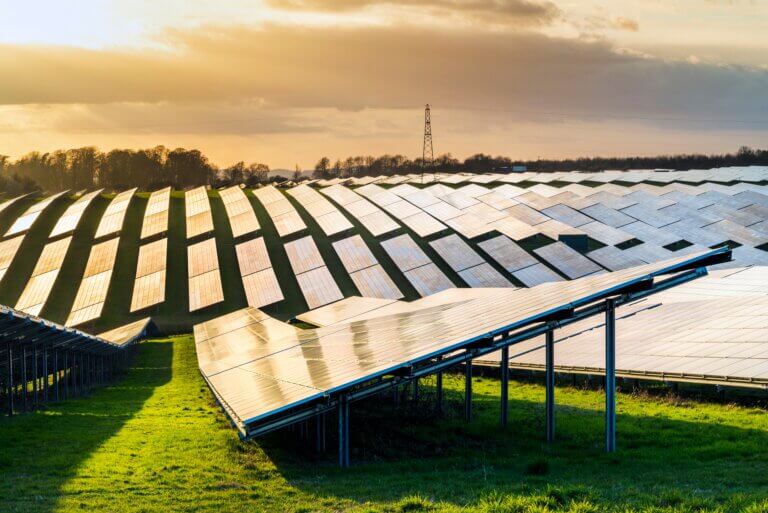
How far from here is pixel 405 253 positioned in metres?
87.2

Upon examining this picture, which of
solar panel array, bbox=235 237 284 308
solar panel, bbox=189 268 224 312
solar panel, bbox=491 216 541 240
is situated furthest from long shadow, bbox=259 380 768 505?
solar panel, bbox=491 216 541 240

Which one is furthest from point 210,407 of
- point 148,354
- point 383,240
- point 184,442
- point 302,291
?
point 383,240

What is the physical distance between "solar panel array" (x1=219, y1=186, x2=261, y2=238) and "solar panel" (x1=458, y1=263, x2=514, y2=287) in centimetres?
2585

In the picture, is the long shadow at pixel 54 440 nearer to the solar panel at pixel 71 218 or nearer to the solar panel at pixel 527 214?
the solar panel at pixel 71 218

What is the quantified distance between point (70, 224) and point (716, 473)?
298 feet

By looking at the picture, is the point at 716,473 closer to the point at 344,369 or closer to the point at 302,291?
the point at 344,369

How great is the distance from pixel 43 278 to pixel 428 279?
118 ft

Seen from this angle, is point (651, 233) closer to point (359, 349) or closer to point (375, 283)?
point (375, 283)

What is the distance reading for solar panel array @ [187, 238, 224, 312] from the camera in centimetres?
7512

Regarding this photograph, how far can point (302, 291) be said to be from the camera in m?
77.8

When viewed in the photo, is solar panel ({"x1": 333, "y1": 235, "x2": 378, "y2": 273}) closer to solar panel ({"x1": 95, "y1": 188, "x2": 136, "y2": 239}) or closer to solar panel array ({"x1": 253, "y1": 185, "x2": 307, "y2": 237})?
solar panel array ({"x1": 253, "y1": 185, "x2": 307, "y2": 237})

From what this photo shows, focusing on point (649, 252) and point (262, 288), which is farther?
point (649, 252)

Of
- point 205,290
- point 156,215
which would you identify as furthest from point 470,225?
point 156,215

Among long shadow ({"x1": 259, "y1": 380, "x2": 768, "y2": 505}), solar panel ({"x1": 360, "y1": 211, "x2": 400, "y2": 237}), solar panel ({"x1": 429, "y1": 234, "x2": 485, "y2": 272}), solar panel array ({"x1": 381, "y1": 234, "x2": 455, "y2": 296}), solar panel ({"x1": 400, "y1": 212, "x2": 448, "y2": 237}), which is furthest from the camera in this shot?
solar panel ({"x1": 360, "y1": 211, "x2": 400, "y2": 237})
